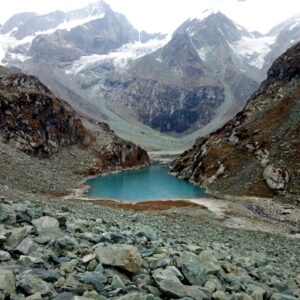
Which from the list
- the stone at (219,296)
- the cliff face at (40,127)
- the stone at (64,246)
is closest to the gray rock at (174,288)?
the stone at (219,296)

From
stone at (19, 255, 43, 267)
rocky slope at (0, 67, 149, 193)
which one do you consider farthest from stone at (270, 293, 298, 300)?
rocky slope at (0, 67, 149, 193)

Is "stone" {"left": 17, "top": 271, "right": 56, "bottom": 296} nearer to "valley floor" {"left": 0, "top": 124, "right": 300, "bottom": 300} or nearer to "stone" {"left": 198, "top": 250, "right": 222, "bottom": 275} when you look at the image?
"valley floor" {"left": 0, "top": 124, "right": 300, "bottom": 300}

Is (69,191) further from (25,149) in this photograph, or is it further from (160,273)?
(160,273)

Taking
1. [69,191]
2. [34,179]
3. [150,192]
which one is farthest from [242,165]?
[34,179]

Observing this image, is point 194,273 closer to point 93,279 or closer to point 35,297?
point 93,279

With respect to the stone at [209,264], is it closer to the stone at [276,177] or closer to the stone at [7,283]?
the stone at [7,283]

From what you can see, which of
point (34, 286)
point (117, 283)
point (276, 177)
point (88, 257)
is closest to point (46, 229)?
point (88, 257)

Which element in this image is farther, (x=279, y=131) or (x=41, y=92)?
(x=41, y=92)
